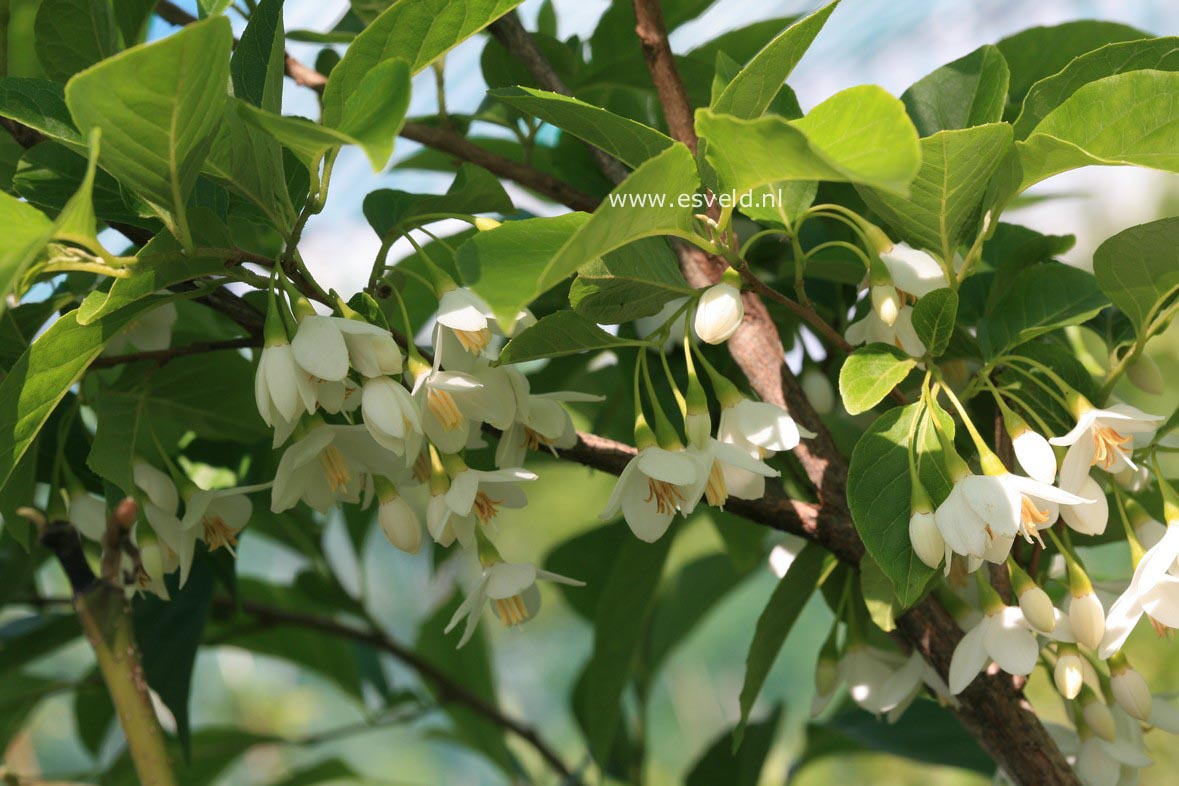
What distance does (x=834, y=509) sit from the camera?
0.52 meters

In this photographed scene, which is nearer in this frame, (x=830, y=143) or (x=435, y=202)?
(x=830, y=143)

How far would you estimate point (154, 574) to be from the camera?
52cm

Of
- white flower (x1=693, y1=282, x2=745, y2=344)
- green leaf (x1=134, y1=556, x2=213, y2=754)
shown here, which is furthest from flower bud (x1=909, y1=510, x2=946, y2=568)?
green leaf (x1=134, y1=556, x2=213, y2=754)

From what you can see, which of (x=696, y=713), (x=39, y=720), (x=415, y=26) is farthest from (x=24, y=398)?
(x=696, y=713)

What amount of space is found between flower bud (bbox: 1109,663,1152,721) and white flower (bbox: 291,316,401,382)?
38cm

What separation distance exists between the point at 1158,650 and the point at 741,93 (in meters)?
2.82

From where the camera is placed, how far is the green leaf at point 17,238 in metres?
0.30

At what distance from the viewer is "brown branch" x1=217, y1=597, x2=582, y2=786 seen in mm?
861

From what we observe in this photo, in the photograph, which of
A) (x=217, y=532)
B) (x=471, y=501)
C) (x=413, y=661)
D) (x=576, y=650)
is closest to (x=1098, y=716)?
(x=471, y=501)

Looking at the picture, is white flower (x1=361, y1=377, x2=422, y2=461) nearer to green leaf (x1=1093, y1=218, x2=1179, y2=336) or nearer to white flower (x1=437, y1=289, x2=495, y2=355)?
white flower (x1=437, y1=289, x2=495, y2=355)

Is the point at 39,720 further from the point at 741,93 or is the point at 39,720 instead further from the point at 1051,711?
the point at 741,93

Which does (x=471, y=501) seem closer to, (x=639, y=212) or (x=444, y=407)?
(x=444, y=407)

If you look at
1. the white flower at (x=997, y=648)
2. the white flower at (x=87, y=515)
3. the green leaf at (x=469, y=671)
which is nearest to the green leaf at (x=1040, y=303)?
the white flower at (x=997, y=648)

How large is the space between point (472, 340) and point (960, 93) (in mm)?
258
